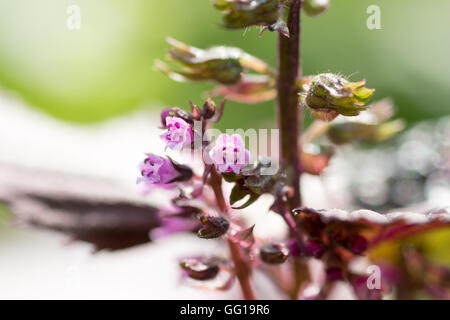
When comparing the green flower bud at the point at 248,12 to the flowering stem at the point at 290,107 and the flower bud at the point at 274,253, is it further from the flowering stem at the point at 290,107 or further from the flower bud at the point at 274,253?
the flower bud at the point at 274,253

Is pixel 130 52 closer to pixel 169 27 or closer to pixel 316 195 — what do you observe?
pixel 169 27

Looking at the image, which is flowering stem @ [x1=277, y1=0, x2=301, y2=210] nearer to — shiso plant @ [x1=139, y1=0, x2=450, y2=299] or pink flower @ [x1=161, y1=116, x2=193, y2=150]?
shiso plant @ [x1=139, y1=0, x2=450, y2=299]

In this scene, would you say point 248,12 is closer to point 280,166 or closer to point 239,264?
point 280,166

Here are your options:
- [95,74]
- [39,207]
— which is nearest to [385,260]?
[39,207]

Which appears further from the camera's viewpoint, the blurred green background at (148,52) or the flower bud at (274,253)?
the blurred green background at (148,52)

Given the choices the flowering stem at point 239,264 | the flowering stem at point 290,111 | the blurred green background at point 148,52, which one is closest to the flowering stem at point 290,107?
the flowering stem at point 290,111

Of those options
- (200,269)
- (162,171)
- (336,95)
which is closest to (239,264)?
(200,269)

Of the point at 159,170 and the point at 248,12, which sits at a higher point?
the point at 248,12
